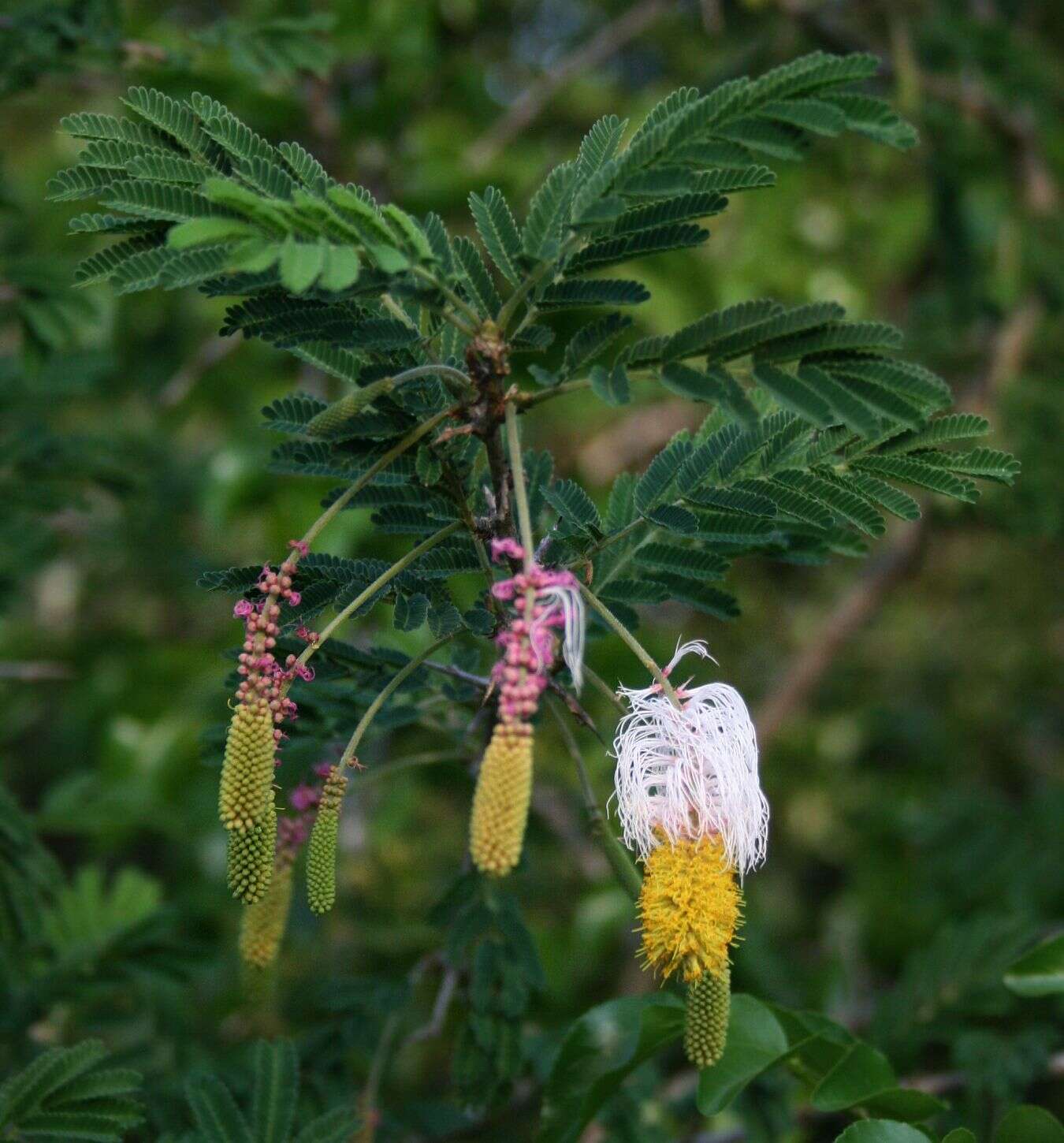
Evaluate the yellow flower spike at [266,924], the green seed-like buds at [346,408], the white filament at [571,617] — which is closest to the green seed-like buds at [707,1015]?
the white filament at [571,617]

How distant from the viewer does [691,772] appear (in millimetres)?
1458

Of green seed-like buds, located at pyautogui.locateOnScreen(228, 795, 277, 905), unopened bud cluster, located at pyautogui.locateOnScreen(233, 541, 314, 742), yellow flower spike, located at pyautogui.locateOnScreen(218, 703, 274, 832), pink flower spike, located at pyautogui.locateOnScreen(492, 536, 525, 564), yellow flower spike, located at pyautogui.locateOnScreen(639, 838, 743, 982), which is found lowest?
yellow flower spike, located at pyautogui.locateOnScreen(639, 838, 743, 982)

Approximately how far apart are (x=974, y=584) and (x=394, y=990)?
3.93 metres

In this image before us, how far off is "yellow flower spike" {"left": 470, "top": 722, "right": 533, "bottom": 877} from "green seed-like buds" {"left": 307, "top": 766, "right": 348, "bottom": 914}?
0.23 m

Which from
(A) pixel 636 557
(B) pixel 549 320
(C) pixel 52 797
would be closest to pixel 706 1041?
(A) pixel 636 557

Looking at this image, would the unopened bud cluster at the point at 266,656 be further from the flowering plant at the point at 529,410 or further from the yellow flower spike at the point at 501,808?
the yellow flower spike at the point at 501,808

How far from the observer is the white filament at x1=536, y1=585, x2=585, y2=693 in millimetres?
1289

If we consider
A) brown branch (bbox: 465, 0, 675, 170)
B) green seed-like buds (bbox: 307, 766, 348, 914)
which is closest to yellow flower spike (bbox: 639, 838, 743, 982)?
green seed-like buds (bbox: 307, 766, 348, 914)

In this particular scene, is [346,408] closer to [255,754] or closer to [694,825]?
[255,754]

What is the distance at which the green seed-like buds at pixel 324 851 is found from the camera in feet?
4.39

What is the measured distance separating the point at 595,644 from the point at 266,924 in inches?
55.2

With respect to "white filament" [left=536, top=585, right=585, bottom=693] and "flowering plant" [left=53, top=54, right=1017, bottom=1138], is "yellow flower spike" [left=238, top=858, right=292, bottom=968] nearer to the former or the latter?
"flowering plant" [left=53, top=54, right=1017, bottom=1138]

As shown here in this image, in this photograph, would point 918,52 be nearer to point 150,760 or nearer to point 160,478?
point 160,478

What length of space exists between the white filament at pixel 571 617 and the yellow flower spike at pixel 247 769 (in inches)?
12.7
